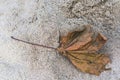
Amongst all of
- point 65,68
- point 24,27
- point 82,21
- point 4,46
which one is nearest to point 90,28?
point 82,21

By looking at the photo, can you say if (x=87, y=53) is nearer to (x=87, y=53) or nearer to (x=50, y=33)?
(x=87, y=53)

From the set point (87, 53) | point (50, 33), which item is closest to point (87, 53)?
point (87, 53)

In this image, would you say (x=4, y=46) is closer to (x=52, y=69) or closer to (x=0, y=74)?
(x=0, y=74)

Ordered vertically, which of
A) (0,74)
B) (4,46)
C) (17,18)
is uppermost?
(17,18)
